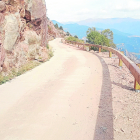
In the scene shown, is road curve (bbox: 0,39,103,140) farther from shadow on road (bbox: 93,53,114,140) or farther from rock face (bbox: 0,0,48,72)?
rock face (bbox: 0,0,48,72)

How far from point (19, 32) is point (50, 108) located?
634cm

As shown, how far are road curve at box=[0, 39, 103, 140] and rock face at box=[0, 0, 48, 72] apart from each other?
1.56m

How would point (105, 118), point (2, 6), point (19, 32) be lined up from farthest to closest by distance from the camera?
point (19, 32) → point (2, 6) → point (105, 118)

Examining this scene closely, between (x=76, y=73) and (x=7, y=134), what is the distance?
5.41 metres

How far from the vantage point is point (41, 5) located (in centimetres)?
1259

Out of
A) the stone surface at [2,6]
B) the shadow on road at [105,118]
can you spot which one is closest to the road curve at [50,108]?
the shadow on road at [105,118]

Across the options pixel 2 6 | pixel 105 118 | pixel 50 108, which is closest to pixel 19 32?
pixel 2 6

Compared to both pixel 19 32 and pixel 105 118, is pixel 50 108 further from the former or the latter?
pixel 19 32

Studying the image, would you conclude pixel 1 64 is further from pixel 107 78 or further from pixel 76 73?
pixel 107 78

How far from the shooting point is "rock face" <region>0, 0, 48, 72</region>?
8.17 meters

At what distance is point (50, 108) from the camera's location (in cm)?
459

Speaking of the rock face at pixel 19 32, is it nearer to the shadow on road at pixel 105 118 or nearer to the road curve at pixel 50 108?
the road curve at pixel 50 108

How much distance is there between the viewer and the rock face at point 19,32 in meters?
8.17

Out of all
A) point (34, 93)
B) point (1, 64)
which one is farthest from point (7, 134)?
point (1, 64)
